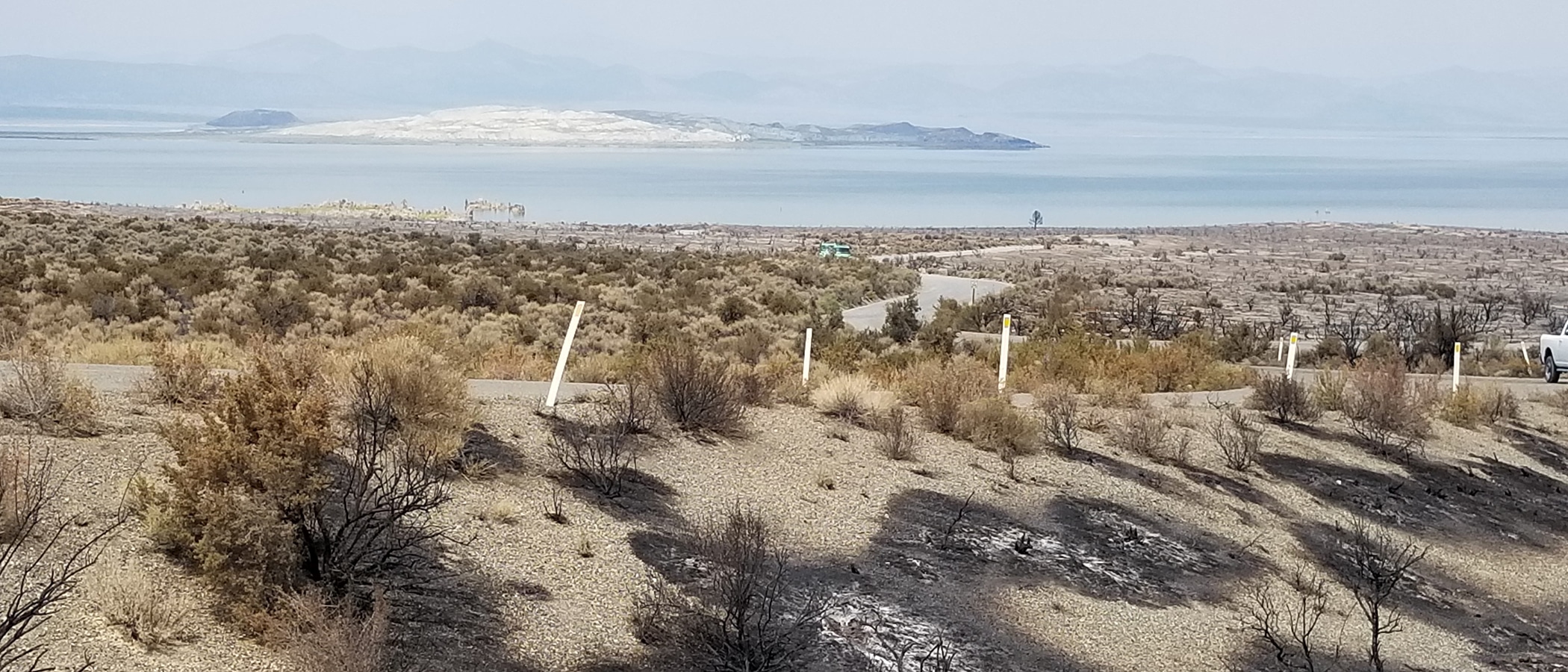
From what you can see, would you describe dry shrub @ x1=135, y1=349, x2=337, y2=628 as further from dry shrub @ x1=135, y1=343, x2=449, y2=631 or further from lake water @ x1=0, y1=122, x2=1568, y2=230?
lake water @ x1=0, y1=122, x2=1568, y2=230

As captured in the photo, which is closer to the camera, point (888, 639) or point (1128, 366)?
point (888, 639)

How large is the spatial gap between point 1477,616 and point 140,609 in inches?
378

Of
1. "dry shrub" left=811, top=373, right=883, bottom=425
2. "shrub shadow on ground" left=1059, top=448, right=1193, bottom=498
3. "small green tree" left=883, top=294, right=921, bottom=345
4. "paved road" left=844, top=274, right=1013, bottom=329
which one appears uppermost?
"dry shrub" left=811, top=373, right=883, bottom=425

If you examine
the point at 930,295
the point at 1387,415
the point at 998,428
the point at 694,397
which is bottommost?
the point at 930,295

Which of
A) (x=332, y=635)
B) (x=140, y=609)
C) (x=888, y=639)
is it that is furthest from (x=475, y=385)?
(x=332, y=635)

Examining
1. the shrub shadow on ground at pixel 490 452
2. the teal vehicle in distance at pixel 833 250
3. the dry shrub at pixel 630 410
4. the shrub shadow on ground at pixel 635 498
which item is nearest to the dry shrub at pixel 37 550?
the shrub shadow on ground at pixel 490 452

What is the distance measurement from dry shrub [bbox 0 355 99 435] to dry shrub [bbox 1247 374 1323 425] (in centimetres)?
1323

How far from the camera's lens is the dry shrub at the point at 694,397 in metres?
13.3

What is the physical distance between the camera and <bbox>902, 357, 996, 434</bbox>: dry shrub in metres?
14.7

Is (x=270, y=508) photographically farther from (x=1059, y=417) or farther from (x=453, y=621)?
(x=1059, y=417)

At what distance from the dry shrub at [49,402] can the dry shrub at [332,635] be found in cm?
384

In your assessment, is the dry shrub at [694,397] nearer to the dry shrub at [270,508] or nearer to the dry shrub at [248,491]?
the dry shrub at [270,508]

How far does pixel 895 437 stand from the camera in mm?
13445

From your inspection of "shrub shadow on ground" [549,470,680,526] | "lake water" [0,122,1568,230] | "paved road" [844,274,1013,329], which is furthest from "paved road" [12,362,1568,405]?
"lake water" [0,122,1568,230]
